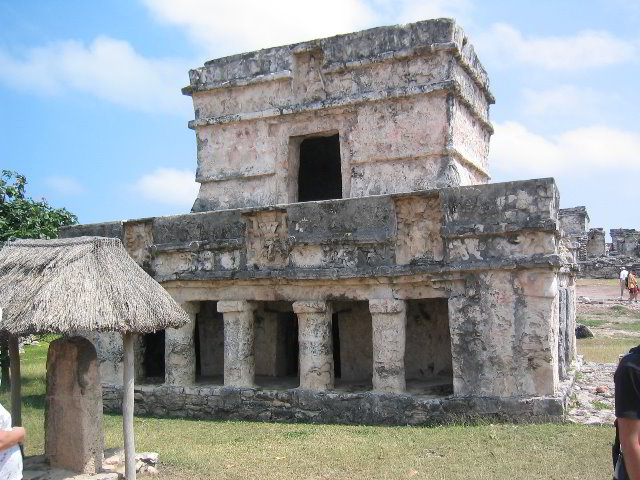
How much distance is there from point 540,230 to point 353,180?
362cm

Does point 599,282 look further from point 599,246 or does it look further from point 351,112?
point 351,112

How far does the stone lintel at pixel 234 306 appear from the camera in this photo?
32.0 ft

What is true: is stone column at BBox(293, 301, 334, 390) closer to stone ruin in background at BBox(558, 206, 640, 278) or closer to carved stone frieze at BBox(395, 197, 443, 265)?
carved stone frieze at BBox(395, 197, 443, 265)

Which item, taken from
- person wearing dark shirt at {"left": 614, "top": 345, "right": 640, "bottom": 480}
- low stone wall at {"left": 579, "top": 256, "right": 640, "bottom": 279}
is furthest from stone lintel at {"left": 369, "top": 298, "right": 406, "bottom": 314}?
low stone wall at {"left": 579, "top": 256, "right": 640, "bottom": 279}

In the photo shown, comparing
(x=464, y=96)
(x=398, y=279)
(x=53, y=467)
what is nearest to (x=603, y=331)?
(x=464, y=96)

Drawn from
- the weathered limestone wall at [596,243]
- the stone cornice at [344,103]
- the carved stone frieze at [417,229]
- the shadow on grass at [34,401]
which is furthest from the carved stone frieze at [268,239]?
the weathered limestone wall at [596,243]

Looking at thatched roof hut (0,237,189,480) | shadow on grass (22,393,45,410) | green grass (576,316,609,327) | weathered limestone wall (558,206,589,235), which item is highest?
weathered limestone wall (558,206,589,235)

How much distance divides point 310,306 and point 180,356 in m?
2.38

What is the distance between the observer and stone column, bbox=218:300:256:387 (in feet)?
31.7

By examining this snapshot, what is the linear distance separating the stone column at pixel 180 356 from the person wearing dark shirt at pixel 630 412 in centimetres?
802

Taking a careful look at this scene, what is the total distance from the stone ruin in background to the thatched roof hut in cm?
1975

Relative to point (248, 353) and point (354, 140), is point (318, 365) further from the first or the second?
point (354, 140)

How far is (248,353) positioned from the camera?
973cm

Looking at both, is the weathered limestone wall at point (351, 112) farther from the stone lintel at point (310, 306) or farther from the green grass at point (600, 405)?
the green grass at point (600, 405)
